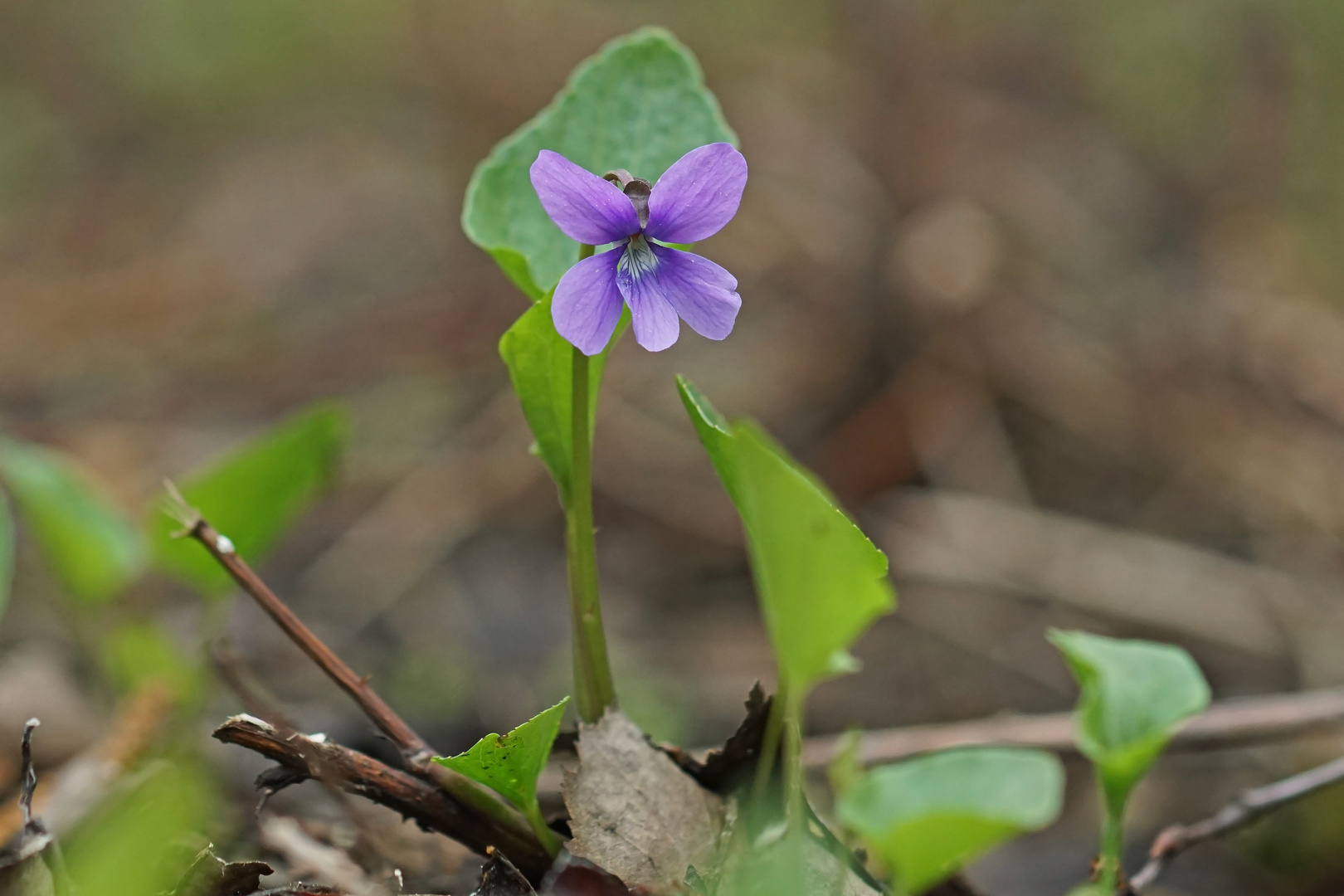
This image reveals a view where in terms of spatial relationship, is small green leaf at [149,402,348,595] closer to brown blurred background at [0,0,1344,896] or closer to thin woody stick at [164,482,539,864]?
brown blurred background at [0,0,1344,896]

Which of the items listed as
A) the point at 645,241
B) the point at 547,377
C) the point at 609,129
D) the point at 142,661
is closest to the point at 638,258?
the point at 645,241

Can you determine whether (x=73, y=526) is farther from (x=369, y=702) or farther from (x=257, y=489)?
(x=369, y=702)

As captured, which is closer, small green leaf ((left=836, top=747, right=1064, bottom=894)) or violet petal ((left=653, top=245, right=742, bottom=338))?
small green leaf ((left=836, top=747, right=1064, bottom=894))

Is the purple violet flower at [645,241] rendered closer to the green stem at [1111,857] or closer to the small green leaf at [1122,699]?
the small green leaf at [1122,699]

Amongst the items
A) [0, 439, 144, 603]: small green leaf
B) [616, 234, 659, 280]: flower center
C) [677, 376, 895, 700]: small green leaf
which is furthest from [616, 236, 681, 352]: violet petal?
[0, 439, 144, 603]: small green leaf

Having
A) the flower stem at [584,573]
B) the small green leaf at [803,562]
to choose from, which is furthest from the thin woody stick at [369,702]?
the small green leaf at [803,562]

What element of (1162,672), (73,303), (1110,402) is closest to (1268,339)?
(1110,402)

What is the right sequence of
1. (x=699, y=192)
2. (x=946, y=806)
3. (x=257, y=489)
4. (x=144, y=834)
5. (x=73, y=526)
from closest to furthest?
1. (x=946, y=806)
2. (x=144, y=834)
3. (x=699, y=192)
4. (x=257, y=489)
5. (x=73, y=526)
